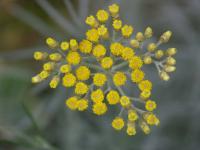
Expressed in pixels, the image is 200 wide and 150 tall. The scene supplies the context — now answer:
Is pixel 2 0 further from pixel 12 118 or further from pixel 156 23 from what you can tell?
pixel 156 23

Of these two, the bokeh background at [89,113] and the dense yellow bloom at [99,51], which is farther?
the bokeh background at [89,113]

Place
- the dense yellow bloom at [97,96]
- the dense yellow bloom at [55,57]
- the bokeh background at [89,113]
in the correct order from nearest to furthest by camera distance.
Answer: the dense yellow bloom at [97,96], the dense yellow bloom at [55,57], the bokeh background at [89,113]

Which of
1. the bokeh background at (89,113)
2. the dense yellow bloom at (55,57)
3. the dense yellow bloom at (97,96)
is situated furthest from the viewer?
the bokeh background at (89,113)

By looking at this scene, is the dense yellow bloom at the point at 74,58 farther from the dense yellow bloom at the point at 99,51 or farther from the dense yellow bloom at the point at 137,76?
the dense yellow bloom at the point at 137,76

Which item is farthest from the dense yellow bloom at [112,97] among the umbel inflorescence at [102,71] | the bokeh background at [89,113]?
the bokeh background at [89,113]

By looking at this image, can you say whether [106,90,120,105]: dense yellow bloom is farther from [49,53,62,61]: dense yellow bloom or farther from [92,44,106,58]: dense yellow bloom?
[49,53,62,61]: dense yellow bloom

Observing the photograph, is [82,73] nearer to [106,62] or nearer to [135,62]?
[106,62]

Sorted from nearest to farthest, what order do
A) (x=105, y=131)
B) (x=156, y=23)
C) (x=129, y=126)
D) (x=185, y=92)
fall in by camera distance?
(x=129, y=126)
(x=105, y=131)
(x=185, y=92)
(x=156, y=23)

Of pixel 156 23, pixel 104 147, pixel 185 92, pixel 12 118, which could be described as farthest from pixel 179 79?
pixel 12 118
